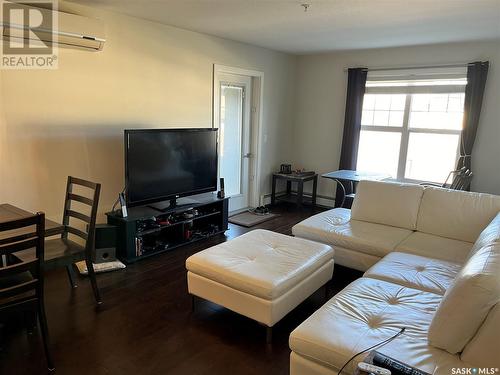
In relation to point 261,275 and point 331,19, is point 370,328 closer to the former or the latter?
point 261,275

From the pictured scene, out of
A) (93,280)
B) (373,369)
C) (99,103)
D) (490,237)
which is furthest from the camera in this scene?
(99,103)

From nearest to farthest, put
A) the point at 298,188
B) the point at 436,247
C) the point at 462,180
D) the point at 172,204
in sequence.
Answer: the point at 436,247 < the point at 172,204 < the point at 462,180 < the point at 298,188

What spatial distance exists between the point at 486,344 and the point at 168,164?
3.08 meters

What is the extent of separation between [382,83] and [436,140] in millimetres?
1109

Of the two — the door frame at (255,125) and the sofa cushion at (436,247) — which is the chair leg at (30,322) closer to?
the sofa cushion at (436,247)

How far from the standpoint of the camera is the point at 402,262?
263cm

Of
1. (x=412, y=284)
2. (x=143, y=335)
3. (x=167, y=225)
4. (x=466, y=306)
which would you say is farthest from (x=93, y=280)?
(x=466, y=306)

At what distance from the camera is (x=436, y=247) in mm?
2961

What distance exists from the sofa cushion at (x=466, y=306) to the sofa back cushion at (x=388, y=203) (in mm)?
1784

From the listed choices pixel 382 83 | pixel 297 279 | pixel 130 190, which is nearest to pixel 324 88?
pixel 382 83

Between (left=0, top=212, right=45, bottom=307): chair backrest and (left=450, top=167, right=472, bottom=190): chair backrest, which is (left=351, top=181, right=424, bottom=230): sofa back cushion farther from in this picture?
(left=0, top=212, right=45, bottom=307): chair backrest

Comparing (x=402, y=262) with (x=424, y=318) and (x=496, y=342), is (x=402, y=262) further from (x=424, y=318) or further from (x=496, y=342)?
(x=496, y=342)

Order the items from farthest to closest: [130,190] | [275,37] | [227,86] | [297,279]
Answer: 1. [227,86]
2. [275,37]
3. [130,190]
4. [297,279]

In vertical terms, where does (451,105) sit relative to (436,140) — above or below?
above
